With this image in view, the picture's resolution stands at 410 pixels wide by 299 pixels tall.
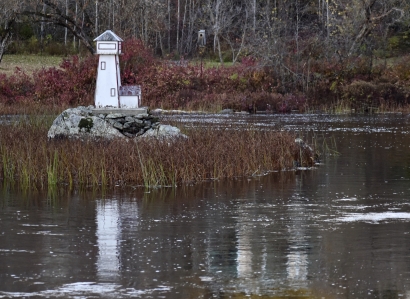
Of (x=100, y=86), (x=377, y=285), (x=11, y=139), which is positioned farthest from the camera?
(x=100, y=86)

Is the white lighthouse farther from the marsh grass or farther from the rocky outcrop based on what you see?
the marsh grass

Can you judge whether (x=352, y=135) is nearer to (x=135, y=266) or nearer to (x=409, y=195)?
(x=409, y=195)

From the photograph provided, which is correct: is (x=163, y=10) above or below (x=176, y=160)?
above

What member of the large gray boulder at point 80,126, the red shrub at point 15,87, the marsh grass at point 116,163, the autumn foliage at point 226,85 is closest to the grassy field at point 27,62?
the autumn foliage at point 226,85

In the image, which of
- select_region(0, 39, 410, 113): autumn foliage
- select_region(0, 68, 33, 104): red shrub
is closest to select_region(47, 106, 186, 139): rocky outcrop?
select_region(0, 39, 410, 113): autumn foliage

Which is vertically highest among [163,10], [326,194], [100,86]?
[163,10]

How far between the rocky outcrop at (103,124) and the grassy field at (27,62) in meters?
25.9

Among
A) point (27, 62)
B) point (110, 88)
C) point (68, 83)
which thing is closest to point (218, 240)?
point (110, 88)

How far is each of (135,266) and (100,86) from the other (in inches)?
715

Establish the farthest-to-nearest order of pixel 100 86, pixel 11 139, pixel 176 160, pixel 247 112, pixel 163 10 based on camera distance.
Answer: pixel 163 10 < pixel 247 112 < pixel 100 86 < pixel 11 139 < pixel 176 160

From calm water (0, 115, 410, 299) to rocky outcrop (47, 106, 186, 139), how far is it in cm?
657

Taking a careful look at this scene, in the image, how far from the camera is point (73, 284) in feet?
34.2

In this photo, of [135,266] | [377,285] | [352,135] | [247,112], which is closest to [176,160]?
[135,266]

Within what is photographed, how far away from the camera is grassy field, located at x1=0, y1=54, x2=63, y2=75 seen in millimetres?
54062
